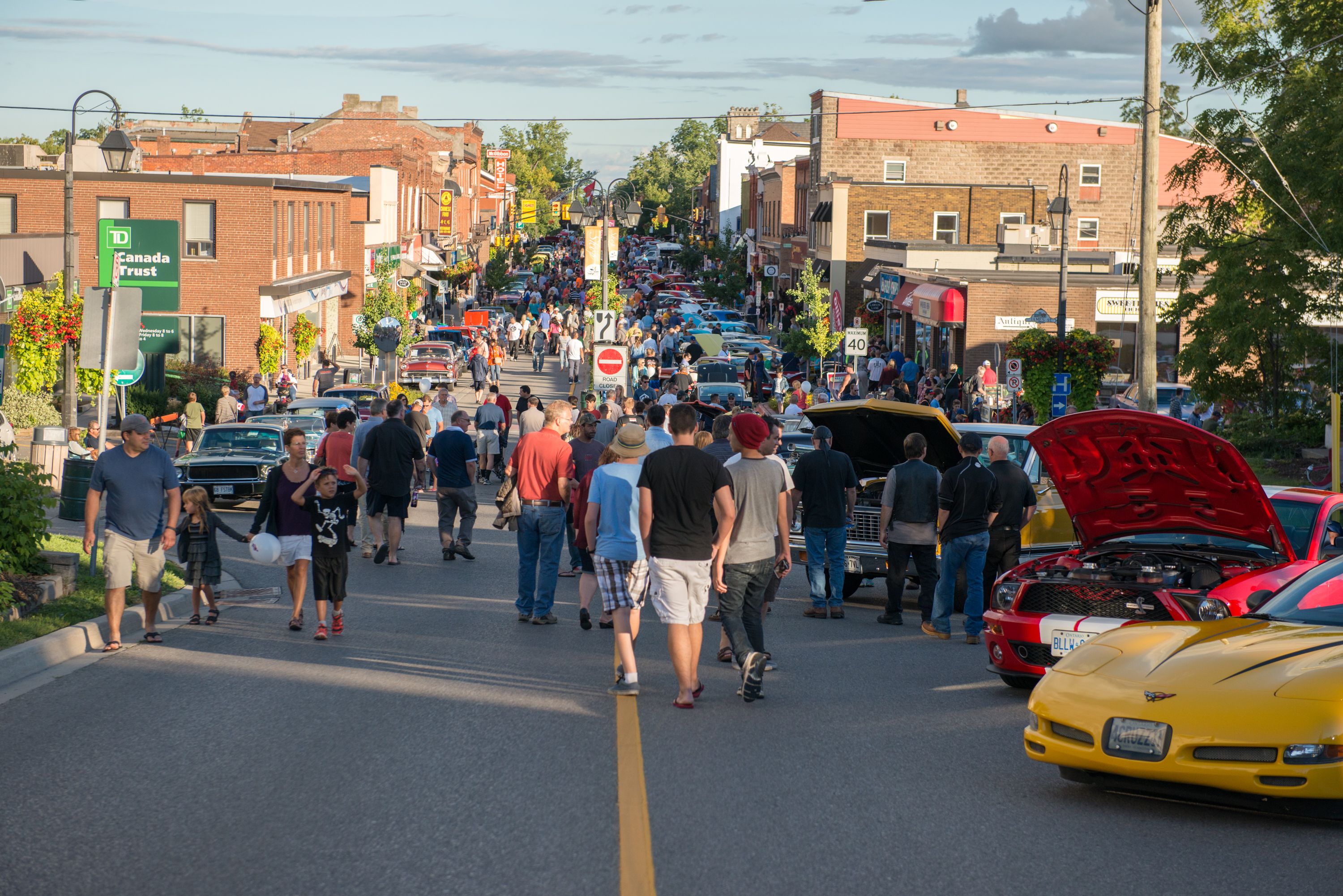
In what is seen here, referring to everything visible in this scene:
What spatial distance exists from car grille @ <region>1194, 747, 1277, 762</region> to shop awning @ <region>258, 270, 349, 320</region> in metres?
39.6

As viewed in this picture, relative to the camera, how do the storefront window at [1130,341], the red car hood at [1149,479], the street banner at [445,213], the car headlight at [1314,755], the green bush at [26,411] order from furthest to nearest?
the street banner at [445,213], the storefront window at [1130,341], the green bush at [26,411], the red car hood at [1149,479], the car headlight at [1314,755]

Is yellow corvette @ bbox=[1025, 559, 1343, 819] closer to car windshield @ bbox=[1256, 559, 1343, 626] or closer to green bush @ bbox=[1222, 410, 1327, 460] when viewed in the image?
car windshield @ bbox=[1256, 559, 1343, 626]

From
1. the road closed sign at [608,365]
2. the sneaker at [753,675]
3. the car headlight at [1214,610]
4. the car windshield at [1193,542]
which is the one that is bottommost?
the sneaker at [753,675]

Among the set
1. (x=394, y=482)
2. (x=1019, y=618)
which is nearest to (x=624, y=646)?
(x=1019, y=618)

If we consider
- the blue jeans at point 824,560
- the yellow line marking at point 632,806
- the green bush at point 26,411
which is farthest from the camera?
the green bush at point 26,411

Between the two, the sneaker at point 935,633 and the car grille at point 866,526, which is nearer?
the sneaker at point 935,633

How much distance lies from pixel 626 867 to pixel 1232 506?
5.71 m

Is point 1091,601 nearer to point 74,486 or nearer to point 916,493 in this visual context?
point 916,493

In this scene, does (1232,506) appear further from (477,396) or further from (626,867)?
(477,396)

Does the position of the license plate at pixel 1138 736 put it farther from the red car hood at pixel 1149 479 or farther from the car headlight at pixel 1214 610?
the red car hood at pixel 1149 479

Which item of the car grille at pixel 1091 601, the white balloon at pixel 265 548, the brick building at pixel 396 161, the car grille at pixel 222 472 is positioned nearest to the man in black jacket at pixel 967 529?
the car grille at pixel 1091 601

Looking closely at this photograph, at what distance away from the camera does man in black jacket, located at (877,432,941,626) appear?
41.1ft

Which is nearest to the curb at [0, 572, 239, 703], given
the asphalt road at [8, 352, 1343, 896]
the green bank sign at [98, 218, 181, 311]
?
the asphalt road at [8, 352, 1343, 896]

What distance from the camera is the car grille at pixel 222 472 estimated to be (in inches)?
859
